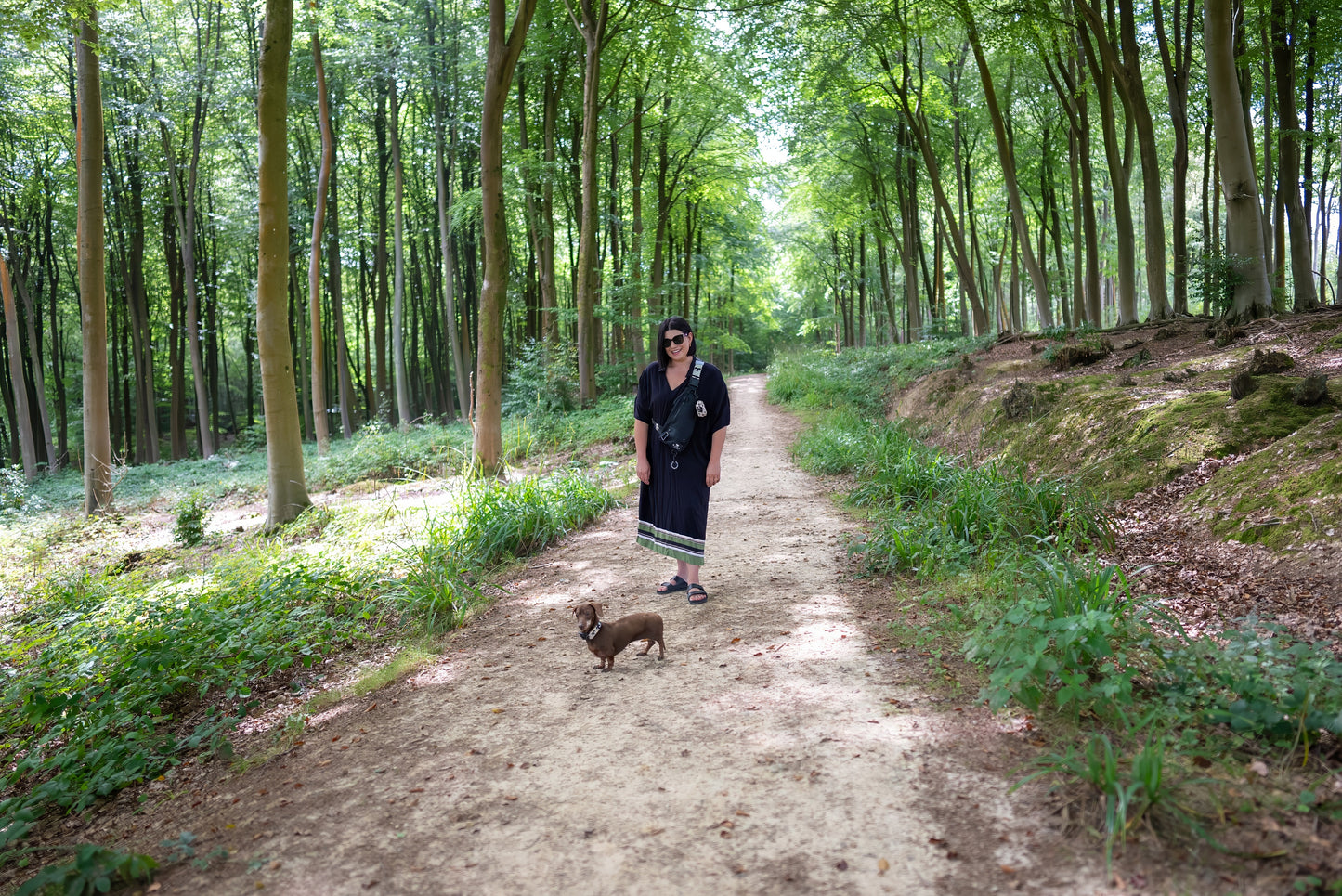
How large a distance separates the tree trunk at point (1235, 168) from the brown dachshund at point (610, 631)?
30.4ft

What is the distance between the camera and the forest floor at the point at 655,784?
7.29 ft

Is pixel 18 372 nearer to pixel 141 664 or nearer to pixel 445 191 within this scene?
pixel 445 191

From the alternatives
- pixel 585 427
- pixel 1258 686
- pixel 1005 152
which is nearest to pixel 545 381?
pixel 585 427

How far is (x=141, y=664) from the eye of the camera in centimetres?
429

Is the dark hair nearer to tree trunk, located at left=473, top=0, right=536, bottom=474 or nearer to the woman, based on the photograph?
the woman

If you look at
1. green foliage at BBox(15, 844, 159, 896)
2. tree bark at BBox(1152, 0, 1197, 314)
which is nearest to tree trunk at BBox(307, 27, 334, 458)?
green foliage at BBox(15, 844, 159, 896)

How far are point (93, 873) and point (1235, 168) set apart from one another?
1194 cm

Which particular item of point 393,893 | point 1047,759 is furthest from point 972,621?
point 393,893

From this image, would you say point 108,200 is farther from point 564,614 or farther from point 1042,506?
point 1042,506

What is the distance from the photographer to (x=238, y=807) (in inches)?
120

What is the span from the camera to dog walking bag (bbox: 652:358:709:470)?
4.79 metres

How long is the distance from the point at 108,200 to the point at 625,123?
623 inches

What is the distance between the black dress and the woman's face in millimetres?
132

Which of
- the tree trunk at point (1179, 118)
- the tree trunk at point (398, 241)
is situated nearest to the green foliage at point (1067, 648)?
the tree trunk at point (1179, 118)
